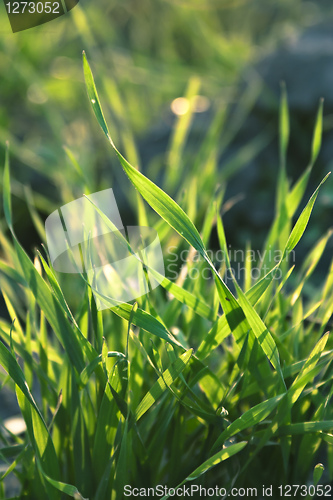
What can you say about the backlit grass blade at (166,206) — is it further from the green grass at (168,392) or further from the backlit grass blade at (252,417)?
the backlit grass blade at (252,417)

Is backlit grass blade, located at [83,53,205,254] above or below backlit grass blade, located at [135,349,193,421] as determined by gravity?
above

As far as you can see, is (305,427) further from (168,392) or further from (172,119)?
(172,119)

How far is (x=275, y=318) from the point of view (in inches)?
24.5

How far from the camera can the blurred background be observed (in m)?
1.20

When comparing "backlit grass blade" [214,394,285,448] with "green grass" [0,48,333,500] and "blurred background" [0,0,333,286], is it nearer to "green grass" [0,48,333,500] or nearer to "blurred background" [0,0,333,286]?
"green grass" [0,48,333,500]

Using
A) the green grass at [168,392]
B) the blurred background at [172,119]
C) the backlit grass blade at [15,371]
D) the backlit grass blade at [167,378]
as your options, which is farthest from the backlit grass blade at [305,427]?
the blurred background at [172,119]

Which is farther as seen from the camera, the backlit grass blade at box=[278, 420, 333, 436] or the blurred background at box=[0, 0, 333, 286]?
the blurred background at box=[0, 0, 333, 286]

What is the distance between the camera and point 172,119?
1611 millimetres

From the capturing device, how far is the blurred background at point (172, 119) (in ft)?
3.95

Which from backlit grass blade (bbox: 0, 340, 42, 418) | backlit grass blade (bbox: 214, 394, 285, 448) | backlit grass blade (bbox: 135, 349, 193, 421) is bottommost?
backlit grass blade (bbox: 214, 394, 285, 448)

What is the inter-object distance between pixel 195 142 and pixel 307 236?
0.52 meters

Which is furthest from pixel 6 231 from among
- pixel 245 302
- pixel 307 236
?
pixel 245 302

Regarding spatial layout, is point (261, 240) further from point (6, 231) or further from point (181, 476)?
point (181, 476)

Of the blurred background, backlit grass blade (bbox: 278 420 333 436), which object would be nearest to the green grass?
backlit grass blade (bbox: 278 420 333 436)
